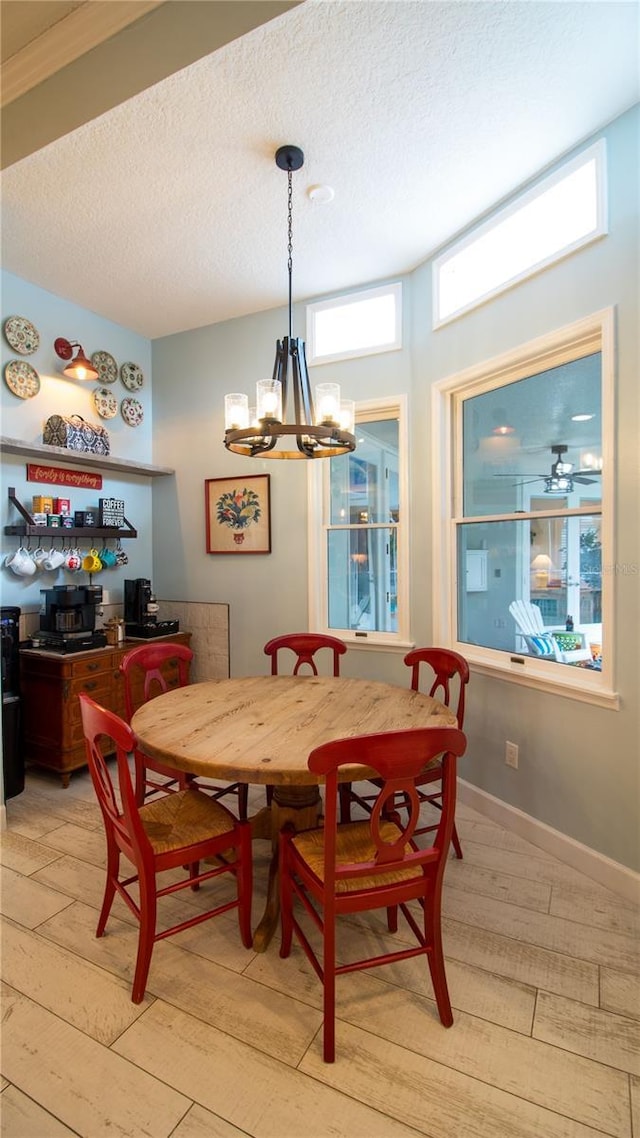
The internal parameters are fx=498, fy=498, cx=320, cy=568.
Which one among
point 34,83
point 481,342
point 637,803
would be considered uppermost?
point 34,83

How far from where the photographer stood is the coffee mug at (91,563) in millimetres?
3598

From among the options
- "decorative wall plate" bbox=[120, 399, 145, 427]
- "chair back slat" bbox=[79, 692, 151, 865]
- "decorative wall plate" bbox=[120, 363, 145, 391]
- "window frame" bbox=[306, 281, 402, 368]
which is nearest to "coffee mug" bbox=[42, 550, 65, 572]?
"decorative wall plate" bbox=[120, 399, 145, 427]

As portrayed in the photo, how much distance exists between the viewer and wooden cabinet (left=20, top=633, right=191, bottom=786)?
3.03 metres

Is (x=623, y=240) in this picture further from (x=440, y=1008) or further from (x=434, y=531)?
(x=440, y=1008)

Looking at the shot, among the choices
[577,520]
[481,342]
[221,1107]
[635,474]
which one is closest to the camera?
[221,1107]

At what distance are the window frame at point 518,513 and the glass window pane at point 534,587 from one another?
0.18 feet

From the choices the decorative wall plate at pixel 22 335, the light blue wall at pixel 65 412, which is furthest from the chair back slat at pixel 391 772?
the decorative wall plate at pixel 22 335

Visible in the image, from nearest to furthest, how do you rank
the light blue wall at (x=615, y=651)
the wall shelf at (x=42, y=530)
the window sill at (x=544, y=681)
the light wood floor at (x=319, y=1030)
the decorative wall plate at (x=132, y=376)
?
the light wood floor at (x=319, y=1030) < the light blue wall at (x=615, y=651) < the window sill at (x=544, y=681) < the wall shelf at (x=42, y=530) < the decorative wall plate at (x=132, y=376)

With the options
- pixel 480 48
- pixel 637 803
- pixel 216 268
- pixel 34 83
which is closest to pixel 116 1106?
pixel 637 803

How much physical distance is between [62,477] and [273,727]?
8.79 feet

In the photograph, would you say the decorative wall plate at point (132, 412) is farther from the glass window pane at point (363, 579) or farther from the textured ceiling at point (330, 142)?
the glass window pane at point (363, 579)

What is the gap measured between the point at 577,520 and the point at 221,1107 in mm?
2447

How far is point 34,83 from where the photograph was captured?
5.50 feet

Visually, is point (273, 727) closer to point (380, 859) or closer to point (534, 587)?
point (380, 859)
